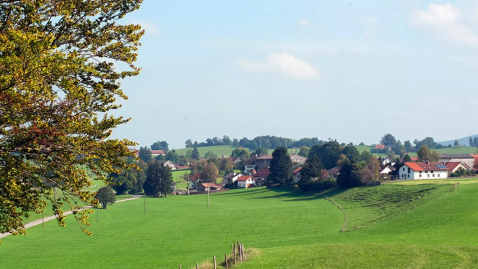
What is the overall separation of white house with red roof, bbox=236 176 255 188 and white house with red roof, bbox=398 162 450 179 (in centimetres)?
5450

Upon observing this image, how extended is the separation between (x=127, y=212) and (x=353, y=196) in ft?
155

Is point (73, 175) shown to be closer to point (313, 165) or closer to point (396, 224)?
point (396, 224)

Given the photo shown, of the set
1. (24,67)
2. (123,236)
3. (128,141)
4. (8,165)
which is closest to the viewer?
(24,67)

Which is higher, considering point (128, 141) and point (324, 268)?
point (128, 141)

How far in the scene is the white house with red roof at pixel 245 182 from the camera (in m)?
165

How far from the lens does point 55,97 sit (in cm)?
1606

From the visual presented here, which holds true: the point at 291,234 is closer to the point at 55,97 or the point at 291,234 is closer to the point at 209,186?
the point at 55,97

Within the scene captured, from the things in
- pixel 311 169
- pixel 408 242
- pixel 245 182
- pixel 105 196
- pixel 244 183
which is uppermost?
pixel 311 169

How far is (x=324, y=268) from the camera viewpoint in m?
29.5

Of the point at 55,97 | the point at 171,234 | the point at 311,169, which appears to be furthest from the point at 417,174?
the point at 55,97

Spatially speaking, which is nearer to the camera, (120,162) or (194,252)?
(120,162)

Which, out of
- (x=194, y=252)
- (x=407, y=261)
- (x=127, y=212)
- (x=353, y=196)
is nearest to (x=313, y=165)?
(x=353, y=196)

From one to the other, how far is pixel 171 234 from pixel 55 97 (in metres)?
60.5

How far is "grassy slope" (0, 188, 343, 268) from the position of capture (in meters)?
53.6
